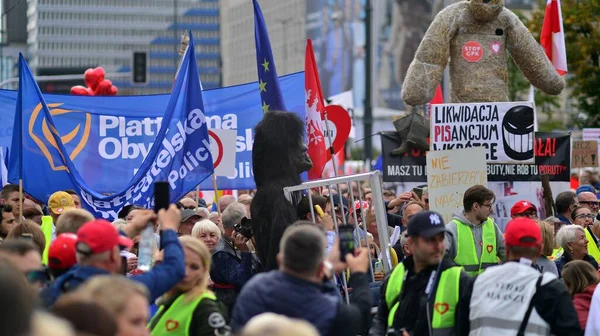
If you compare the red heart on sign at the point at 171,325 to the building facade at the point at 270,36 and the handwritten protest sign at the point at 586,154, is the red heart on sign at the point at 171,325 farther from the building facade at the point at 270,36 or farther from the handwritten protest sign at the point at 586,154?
the building facade at the point at 270,36

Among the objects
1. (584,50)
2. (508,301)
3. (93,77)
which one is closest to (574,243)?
(508,301)

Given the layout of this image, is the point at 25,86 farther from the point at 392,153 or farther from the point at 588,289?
the point at 588,289

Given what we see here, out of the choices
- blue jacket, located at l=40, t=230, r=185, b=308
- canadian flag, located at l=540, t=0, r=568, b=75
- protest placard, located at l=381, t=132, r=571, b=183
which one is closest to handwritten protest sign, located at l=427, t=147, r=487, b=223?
protest placard, located at l=381, t=132, r=571, b=183

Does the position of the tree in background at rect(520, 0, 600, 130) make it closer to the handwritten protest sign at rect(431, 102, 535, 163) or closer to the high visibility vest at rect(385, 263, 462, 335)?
the handwritten protest sign at rect(431, 102, 535, 163)

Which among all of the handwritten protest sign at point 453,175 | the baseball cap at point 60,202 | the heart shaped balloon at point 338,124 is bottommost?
the baseball cap at point 60,202

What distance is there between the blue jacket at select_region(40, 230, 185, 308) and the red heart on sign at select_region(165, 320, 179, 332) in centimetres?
37

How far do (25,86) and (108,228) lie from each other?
5813mm

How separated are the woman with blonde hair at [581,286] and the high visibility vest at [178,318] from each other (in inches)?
104

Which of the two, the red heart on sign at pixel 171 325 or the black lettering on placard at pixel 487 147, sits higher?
the black lettering on placard at pixel 487 147

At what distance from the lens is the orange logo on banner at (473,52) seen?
12242 mm

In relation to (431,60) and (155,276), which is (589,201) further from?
(155,276)

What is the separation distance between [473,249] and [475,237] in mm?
103

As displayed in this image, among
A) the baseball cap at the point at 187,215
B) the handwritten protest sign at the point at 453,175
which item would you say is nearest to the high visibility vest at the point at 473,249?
the handwritten protest sign at the point at 453,175

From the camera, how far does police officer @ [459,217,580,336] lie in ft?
20.3
